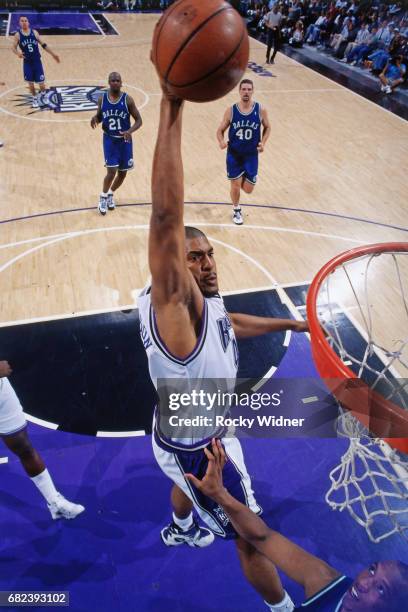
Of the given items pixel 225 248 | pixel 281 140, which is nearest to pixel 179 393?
pixel 225 248

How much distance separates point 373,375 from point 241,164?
327 centimetres

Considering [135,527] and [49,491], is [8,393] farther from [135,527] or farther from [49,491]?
[135,527]

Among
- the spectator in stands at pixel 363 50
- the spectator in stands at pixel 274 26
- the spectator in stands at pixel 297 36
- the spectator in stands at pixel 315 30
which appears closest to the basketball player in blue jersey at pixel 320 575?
the spectator in stands at pixel 274 26

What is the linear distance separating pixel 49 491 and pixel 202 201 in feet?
15.4

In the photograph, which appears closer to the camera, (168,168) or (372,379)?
(168,168)

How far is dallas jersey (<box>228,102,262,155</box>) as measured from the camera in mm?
5922

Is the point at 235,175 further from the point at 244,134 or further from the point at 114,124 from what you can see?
the point at 114,124

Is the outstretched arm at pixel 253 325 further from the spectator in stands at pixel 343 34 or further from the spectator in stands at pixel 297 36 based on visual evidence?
the spectator in stands at pixel 297 36

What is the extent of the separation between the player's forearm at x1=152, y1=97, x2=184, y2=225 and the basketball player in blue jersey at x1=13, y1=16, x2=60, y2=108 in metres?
9.07

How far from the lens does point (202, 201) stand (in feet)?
22.4

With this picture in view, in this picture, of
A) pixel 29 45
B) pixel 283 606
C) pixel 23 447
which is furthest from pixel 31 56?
pixel 283 606

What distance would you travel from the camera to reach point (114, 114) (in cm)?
594

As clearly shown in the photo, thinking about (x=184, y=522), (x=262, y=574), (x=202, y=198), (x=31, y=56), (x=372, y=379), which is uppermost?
(x=31, y=56)

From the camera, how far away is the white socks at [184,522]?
2.98m
